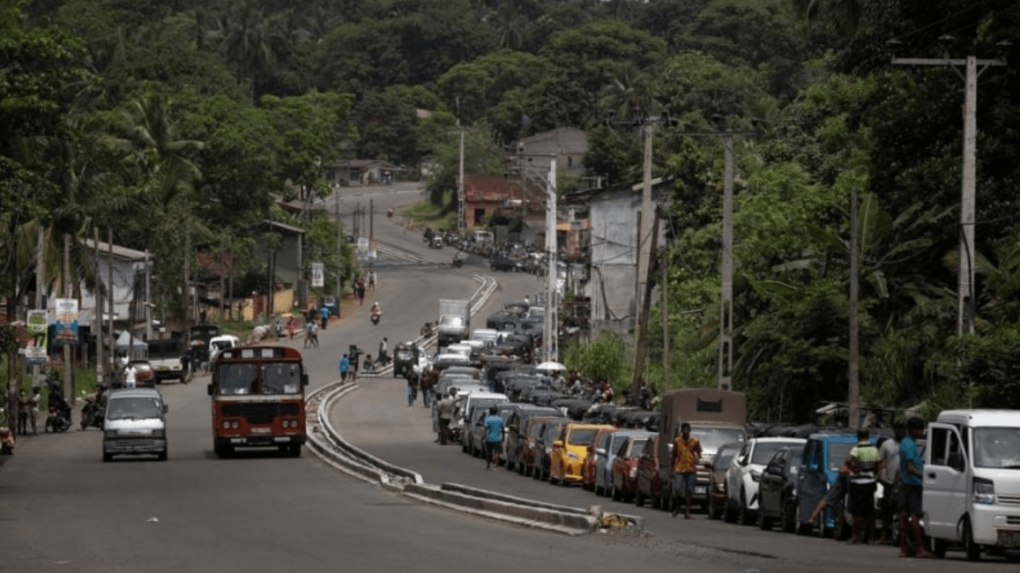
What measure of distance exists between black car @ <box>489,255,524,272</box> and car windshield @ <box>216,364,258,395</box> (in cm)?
9683

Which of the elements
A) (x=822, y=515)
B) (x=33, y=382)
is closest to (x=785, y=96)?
(x=33, y=382)

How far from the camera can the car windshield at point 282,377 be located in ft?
166

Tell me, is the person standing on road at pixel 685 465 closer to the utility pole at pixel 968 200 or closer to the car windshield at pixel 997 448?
the utility pole at pixel 968 200

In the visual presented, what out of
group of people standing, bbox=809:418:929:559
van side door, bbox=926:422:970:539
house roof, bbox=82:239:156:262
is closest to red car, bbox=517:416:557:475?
group of people standing, bbox=809:418:929:559

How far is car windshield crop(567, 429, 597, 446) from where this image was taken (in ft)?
144

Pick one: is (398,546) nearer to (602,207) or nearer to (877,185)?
(877,185)

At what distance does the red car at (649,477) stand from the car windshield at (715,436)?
1201mm

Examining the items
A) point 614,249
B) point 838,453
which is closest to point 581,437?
point 838,453

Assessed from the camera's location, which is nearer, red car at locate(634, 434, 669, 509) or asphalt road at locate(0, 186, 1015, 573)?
asphalt road at locate(0, 186, 1015, 573)

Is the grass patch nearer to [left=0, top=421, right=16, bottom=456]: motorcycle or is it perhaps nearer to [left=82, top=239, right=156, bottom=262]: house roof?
[left=82, top=239, right=156, bottom=262]: house roof

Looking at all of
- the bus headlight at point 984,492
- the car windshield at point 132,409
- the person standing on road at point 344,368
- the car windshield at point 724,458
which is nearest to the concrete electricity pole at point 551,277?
the person standing on road at point 344,368

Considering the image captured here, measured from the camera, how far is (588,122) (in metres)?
189

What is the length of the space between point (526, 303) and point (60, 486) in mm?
82451

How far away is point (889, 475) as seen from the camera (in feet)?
84.7
